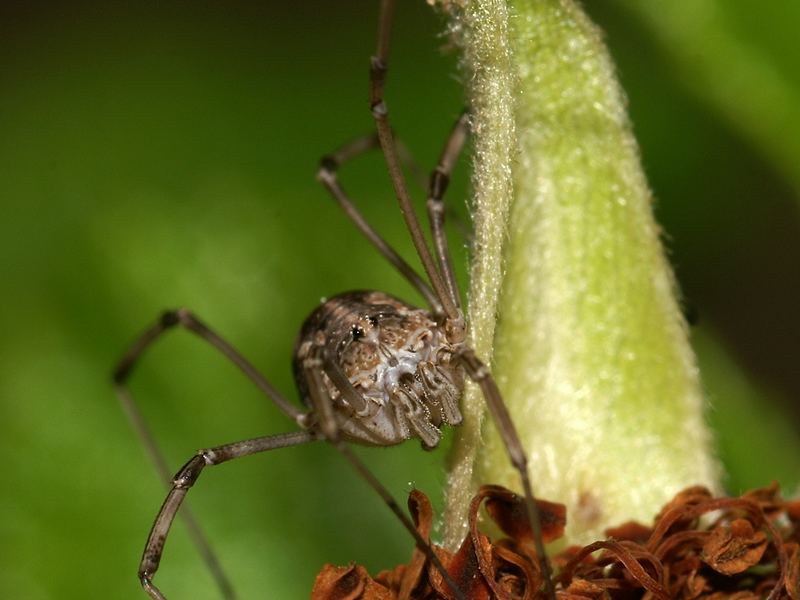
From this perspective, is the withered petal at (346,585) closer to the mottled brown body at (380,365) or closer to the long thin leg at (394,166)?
the mottled brown body at (380,365)

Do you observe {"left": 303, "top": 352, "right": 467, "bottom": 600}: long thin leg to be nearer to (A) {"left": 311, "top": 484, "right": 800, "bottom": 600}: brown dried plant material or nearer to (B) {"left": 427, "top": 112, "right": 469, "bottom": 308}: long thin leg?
(A) {"left": 311, "top": 484, "right": 800, "bottom": 600}: brown dried plant material

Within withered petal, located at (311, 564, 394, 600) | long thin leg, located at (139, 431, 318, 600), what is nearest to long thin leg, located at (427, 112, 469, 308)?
long thin leg, located at (139, 431, 318, 600)

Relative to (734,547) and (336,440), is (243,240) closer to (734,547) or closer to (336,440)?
(336,440)

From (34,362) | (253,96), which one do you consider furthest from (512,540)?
(253,96)

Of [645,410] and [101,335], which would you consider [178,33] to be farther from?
[645,410]

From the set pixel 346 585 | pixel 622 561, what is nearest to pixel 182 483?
pixel 346 585
